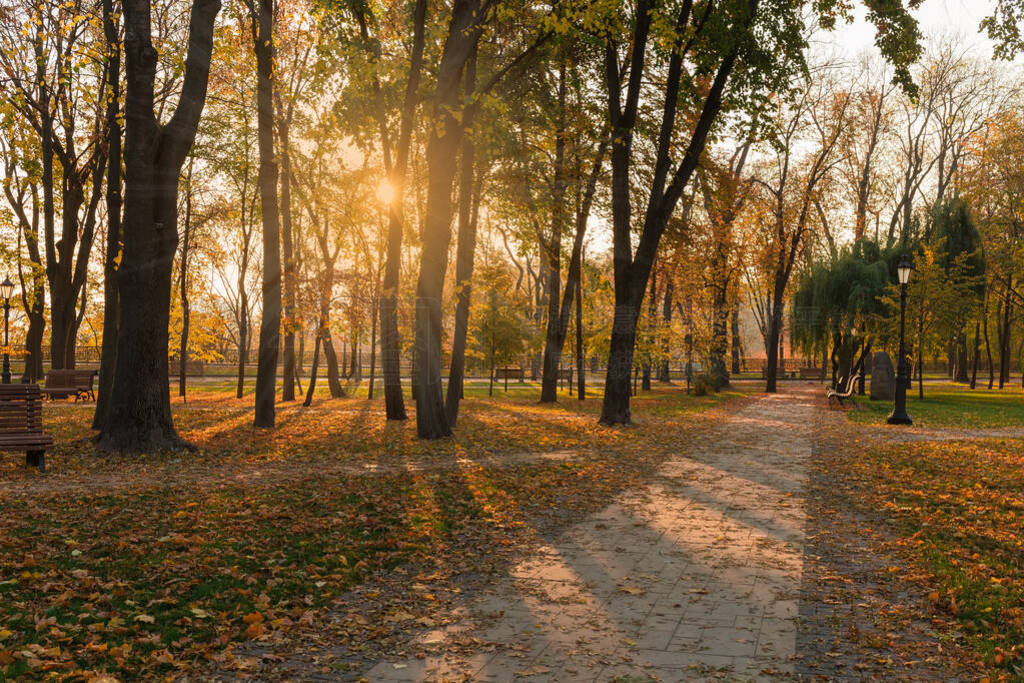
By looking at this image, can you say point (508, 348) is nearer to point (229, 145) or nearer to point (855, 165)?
point (229, 145)

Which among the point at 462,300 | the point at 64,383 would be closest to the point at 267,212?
the point at 462,300

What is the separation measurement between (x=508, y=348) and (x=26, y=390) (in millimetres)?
24669

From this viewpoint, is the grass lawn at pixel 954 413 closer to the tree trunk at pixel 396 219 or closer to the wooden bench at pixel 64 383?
the tree trunk at pixel 396 219

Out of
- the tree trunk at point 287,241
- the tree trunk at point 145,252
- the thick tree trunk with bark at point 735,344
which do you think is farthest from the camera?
the thick tree trunk with bark at point 735,344

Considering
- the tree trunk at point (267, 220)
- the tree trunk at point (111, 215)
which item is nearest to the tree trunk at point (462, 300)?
the tree trunk at point (267, 220)

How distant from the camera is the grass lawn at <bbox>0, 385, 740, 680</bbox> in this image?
4652mm

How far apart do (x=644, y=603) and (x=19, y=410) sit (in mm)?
8290

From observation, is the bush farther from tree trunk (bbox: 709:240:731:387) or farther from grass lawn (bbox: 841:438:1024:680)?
grass lawn (bbox: 841:438:1024:680)

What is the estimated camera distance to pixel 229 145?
25391mm

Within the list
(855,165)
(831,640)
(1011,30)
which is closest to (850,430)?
(1011,30)

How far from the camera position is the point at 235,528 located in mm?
6961

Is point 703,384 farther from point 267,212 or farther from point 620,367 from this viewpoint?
point 267,212

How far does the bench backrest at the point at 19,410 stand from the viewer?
9.56m

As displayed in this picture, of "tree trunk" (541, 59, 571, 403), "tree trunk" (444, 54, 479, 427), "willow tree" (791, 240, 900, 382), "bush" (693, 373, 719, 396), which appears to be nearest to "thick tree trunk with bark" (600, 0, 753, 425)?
"tree trunk" (541, 59, 571, 403)
